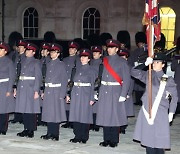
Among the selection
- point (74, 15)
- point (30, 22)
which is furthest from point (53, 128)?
point (30, 22)

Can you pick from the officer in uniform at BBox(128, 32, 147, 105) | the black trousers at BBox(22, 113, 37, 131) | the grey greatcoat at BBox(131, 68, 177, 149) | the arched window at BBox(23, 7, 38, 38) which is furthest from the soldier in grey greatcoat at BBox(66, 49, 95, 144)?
the arched window at BBox(23, 7, 38, 38)

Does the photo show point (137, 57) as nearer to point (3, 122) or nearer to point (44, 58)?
point (44, 58)

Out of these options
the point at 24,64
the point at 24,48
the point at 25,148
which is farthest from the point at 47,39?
A: the point at 25,148

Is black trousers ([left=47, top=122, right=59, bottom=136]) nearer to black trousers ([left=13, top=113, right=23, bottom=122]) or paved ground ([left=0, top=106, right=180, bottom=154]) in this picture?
paved ground ([left=0, top=106, right=180, bottom=154])

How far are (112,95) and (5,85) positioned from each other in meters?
1.96

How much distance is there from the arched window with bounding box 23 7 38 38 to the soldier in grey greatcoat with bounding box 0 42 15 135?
12.9 meters

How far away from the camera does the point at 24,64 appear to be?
9.27 metres

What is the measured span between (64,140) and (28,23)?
45.5ft

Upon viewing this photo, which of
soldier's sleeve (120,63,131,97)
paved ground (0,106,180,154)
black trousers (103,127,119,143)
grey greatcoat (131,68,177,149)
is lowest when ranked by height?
paved ground (0,106,180,154)

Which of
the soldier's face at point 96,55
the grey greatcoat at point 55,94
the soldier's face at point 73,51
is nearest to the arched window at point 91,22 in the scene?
the soldier's face at point 73,51

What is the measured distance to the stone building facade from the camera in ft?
65.1

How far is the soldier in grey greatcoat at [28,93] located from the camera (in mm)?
9188

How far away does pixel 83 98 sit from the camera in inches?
351

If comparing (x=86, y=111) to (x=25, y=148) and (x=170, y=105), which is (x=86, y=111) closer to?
(x=25, y=148)
